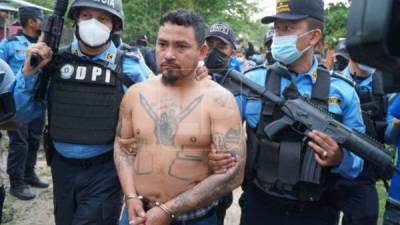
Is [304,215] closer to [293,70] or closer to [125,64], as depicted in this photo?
[293,70]

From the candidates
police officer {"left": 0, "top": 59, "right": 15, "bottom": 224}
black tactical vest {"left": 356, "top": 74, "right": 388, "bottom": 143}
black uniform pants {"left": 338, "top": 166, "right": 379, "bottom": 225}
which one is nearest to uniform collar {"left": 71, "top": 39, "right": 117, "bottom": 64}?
police officer {"left": 0, "top": 59, "right": 15, "bottom": 224}

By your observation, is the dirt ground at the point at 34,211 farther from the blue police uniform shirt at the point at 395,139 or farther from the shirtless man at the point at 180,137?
the shirtless man at the point at 180,137

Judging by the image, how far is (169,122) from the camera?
2354 mm

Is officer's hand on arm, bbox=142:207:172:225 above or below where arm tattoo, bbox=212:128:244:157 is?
below

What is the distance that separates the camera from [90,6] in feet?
9.85

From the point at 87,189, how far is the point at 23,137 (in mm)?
2635

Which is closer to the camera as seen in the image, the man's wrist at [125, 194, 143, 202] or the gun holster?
the man's wrist at [125, 194, 143, 202]

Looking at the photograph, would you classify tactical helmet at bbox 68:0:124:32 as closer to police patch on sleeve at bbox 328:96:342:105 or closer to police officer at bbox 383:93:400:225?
police patch on sleeve at bbox 328:96:342:105

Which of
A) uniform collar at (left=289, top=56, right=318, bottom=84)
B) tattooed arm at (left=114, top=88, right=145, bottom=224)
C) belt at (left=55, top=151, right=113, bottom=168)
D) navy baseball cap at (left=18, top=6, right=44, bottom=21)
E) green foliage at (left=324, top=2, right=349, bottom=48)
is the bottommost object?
belt at (left=55, top=151, right=113, bottom=168)

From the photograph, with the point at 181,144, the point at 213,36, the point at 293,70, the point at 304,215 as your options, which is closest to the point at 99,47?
the point at 181,144

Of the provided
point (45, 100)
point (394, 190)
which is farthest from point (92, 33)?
point (394, 190)

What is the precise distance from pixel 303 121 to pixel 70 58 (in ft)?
5.48

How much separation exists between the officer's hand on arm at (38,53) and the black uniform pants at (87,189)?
65cm

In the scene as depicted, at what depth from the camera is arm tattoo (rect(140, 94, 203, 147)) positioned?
2336 millimetres
